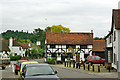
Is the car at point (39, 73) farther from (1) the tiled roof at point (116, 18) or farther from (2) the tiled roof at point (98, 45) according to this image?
(2) the tiled roof at point (98, 45)

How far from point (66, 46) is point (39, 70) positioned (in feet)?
145

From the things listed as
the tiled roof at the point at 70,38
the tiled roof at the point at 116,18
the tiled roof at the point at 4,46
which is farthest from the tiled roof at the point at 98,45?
the tiled roof at the point at 4,46

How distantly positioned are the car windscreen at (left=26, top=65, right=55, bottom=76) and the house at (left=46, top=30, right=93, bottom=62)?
42.1 m

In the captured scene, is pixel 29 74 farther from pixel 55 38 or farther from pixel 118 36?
pixel 55 38

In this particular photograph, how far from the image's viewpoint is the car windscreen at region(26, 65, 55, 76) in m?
12.1

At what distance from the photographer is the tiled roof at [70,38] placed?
185ft

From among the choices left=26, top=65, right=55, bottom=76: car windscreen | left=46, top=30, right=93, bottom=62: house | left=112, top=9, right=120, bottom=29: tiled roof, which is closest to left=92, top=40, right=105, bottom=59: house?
left=46, top=30, right=93, bottom=62: house

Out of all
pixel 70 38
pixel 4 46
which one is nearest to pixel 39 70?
pixel 70 38

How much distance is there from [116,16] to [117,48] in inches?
160

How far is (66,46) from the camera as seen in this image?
56375mm

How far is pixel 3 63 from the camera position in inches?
1505

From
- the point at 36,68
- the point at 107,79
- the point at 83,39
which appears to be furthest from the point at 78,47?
the point at 36,68

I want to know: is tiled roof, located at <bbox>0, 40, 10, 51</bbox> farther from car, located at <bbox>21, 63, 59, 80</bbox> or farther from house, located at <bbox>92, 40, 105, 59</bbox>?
car, located at <bbox>21, 63, 59, 80</bbox>

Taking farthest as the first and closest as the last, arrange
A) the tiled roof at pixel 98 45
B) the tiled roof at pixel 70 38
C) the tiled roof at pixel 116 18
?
the tiled roof at pixel 98 45
the tiled roof at pixel 70 38
the tiled roof at pixel 116 18
